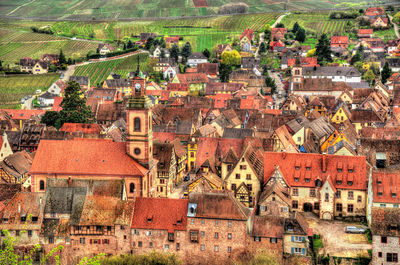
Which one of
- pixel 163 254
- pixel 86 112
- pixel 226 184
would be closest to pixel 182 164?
pixel 226 184

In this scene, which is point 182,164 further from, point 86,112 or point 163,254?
point 86,112

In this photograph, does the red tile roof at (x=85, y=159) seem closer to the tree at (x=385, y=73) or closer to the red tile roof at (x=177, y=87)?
the red tile roof at (x=177, y=87)

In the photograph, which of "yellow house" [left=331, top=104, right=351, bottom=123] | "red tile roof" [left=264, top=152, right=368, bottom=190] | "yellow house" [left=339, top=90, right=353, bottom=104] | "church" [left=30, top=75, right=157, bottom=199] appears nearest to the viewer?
"church" [left=30, top=75, right=157, bottom=199]

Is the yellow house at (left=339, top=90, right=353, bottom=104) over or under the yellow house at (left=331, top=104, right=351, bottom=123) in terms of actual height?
under

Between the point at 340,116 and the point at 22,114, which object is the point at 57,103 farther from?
the point at 340,116

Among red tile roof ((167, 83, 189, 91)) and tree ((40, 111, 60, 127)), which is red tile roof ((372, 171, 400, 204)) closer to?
tree ((40, 111, 60, 127))

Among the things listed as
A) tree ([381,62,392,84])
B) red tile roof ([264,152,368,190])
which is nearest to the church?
red tile roof ([264,152,368,190])

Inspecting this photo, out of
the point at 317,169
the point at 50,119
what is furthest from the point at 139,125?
the point at 50,119
